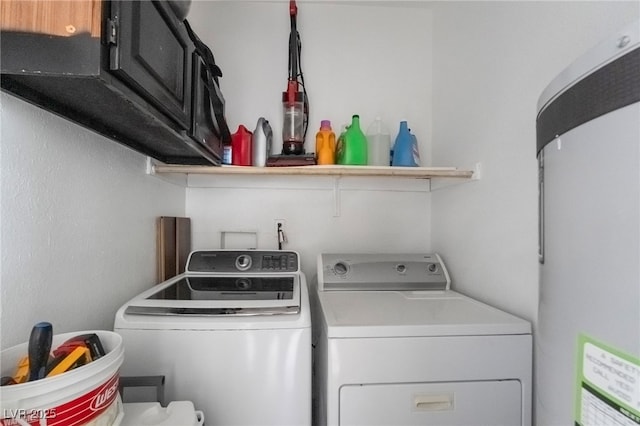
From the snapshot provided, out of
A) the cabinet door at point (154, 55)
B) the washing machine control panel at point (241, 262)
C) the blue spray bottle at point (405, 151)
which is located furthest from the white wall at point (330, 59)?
the cabinet door at point (154, 55)

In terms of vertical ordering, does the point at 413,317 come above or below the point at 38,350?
below

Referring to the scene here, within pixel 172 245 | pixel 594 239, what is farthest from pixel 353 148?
pixel 594 239

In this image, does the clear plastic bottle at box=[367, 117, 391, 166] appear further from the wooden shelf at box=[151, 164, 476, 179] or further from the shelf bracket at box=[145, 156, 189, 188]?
the shelf bracket at box=[145, 156, 189, 188]

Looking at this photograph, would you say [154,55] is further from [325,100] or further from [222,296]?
[325,100]

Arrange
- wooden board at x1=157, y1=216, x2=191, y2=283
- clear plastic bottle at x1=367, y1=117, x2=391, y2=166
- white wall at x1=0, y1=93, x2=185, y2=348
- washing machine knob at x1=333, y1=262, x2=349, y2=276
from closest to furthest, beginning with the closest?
white wall at x1=0, y1=93, x2=185, y2=348 → wooden board at x1=157, y1=216, x2=191, y2=283 → washing machine knob at x1=333, y1=262, x2=349, y2=276 → clear plastic bottle at x1=367, y1=117, x2=391, y2=166

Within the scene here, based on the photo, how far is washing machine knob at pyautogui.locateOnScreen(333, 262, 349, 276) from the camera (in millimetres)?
1757

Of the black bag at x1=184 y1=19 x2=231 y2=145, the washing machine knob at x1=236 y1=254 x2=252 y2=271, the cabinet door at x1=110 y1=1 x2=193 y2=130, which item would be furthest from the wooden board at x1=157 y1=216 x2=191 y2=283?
the cabinet door at x1=110 y1=1 x2=193 y2=130

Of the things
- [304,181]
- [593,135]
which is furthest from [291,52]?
[593,135]

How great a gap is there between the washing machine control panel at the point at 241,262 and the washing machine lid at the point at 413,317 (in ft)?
1.13

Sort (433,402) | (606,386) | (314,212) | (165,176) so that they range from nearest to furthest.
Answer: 1. (606,386)
2. (433,402)
3. (165,176)
4. (314,212)

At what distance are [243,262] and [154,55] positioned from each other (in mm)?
1174

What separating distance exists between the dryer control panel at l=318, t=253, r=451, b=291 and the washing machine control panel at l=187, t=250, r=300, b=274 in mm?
194

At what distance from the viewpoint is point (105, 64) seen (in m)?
0.65

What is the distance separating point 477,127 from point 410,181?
0.64 m
